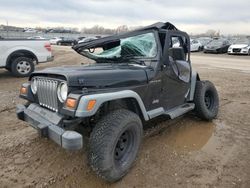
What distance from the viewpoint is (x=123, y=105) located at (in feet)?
11.5

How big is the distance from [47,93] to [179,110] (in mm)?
2277

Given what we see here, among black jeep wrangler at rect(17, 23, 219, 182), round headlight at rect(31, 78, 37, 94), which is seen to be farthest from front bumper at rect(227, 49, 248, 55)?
round headlight at rect(31, 78, 37, 94)

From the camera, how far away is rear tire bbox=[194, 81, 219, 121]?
4914 mm

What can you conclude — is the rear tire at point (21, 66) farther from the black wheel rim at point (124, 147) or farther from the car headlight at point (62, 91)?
the black wheel rim at point (124, 147)

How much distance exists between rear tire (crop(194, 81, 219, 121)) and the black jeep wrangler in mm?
27

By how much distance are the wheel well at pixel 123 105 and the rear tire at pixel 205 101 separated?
1.78 metres

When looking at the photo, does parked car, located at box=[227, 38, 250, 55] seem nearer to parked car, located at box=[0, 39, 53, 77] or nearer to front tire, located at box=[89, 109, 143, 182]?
parked car, located at box=[0, 39, 53, 77]

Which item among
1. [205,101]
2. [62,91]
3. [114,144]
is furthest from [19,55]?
[114,144]

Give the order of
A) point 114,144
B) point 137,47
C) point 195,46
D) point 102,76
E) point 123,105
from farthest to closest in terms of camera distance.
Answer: point 195,46 → point 137,47 → point 123,105 → point 102,76 → point 114,144

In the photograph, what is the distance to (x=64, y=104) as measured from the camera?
2.88m

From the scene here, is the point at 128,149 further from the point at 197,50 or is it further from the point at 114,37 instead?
the point at 197,50

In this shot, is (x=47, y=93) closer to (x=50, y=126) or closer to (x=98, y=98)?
(x=50, y=126)

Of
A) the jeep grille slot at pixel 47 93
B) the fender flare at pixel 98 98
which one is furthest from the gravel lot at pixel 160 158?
the fender flare at pixel 98 98

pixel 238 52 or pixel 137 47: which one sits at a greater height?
pixel 137 47
